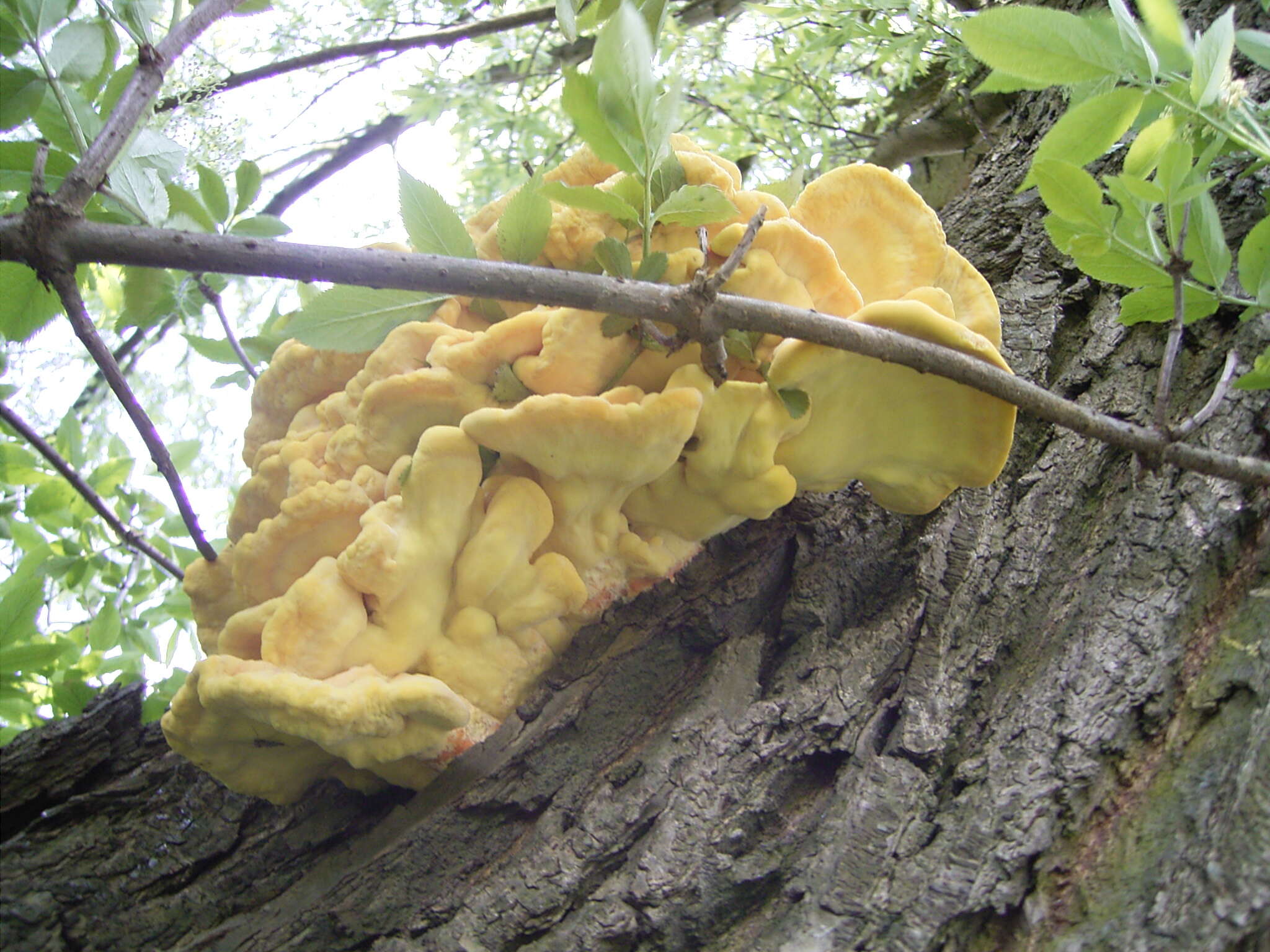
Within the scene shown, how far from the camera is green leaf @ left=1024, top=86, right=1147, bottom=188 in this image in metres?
1.51

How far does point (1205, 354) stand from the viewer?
1.92 meters

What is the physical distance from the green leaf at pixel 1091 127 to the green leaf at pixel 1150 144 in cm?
4

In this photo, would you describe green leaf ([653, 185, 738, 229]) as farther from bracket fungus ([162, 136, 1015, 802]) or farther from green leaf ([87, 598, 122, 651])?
green leaf ([87, 598, 122, 651])

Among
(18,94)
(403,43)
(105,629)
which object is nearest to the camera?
(18,94)

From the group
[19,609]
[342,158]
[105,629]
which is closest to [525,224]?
[19,609]

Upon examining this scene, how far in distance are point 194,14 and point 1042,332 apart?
77.2 inches

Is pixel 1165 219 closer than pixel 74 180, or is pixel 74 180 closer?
pixel 74 180

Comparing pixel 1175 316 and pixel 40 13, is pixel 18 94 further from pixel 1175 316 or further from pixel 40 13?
pixel 1175 316

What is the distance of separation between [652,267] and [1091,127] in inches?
31.6

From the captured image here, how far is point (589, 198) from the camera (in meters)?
1.45

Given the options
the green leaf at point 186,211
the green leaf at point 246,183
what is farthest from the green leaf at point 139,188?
the green leaf at point 246,183

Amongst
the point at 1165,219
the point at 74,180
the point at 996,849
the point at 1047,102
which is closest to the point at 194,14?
the point at 74,180

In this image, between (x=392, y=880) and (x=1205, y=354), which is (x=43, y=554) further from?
(x=1205, y=354)

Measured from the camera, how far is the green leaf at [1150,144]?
1567mm
